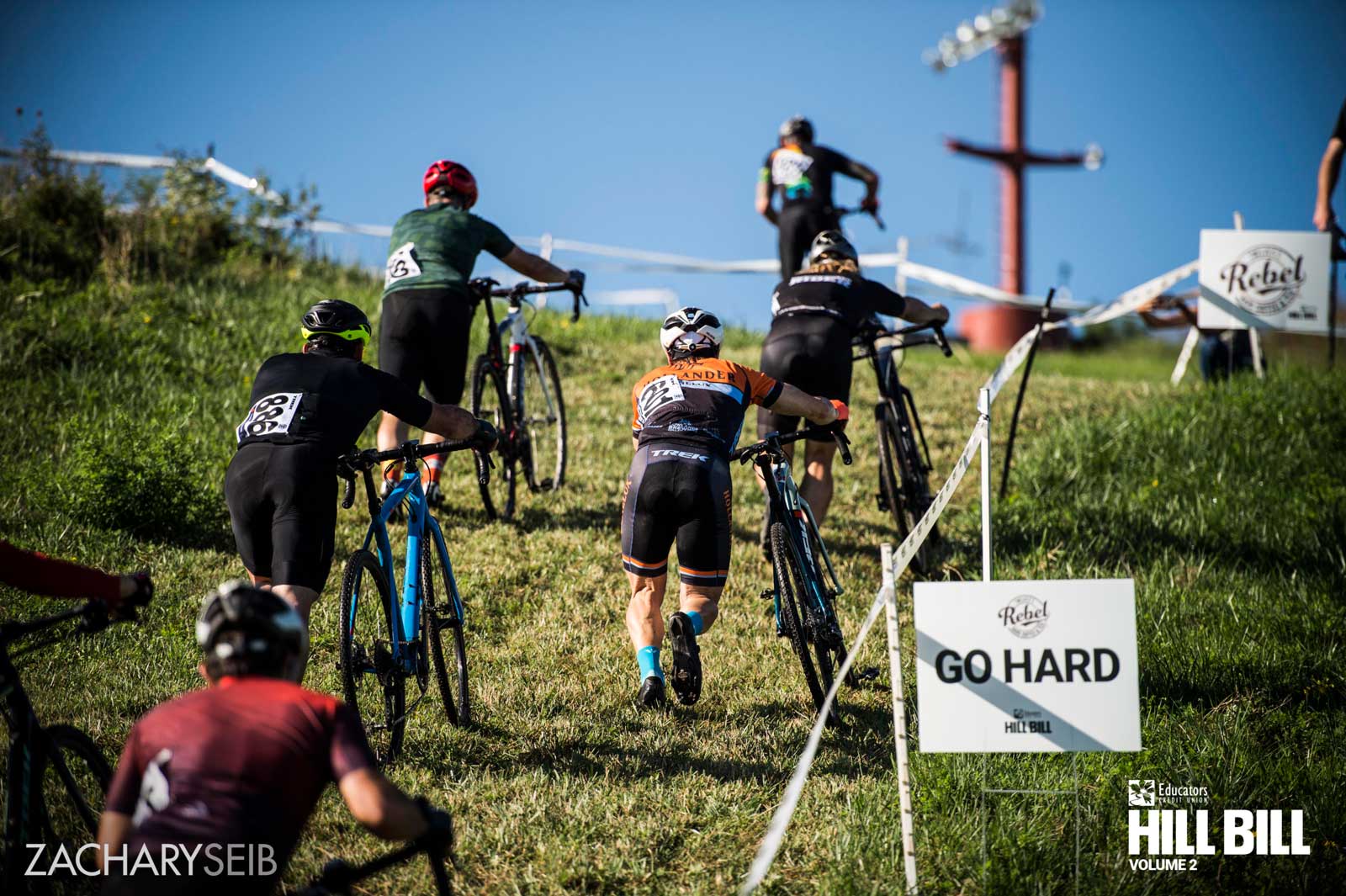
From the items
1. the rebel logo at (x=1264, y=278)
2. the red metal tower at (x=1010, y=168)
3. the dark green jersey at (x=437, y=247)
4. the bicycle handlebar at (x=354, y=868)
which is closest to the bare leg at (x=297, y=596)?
the bicycle handlebar at (x=354, y=868)

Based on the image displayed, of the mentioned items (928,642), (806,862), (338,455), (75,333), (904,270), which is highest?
(904,270)

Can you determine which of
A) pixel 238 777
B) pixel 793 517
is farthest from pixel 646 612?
pixel 238 777

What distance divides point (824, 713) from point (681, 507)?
6.12 ft

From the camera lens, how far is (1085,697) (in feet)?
13.4

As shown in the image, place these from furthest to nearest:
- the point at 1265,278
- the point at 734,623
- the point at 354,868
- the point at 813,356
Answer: the point at 1265,278, the point at 813,356, the point at 734,623, the point at 354,868

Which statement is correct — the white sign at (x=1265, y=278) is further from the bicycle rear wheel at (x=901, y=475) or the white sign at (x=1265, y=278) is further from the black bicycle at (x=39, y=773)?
the black bicycle at (x=39, y=773)

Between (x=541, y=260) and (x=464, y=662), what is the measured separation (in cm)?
355

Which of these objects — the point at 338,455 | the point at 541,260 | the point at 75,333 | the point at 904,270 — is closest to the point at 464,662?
the point at 338,455

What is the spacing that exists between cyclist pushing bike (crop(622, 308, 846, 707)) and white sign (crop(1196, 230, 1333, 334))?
609 centimetres

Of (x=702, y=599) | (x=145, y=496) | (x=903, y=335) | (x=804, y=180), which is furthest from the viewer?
(x=804, y=180)

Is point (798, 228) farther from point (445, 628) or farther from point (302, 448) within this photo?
point (302, 448)

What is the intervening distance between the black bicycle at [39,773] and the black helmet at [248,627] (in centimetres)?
84

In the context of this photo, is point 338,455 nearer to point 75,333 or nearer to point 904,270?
A: point 75,333

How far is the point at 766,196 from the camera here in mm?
10867
